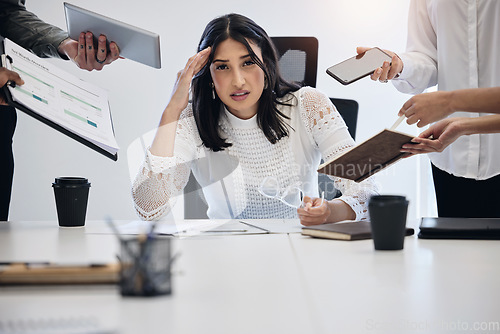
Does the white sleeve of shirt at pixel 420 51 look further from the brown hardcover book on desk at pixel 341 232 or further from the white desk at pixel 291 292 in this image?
the white desk at pixel 291 292

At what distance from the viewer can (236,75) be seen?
2053mm

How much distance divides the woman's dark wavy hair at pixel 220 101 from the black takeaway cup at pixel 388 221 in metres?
1.00

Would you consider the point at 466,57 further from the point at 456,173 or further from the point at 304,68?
the point at 304,68

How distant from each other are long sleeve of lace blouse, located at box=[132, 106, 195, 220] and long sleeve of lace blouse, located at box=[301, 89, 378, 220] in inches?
17.4

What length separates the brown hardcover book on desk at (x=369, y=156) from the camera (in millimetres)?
1368

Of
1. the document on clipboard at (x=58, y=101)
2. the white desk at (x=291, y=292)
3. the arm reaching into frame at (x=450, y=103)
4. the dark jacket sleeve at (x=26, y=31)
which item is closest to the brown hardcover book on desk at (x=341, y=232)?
the white desk at (x=291, y=292)

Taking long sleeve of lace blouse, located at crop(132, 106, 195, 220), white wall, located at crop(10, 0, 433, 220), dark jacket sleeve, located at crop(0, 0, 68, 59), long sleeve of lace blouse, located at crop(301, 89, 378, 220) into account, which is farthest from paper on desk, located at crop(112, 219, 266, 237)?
white wall, located at crop(10, 0, 433, 220)

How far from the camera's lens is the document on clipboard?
4.73ft

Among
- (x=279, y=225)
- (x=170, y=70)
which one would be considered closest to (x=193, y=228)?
(x=279, y=225)

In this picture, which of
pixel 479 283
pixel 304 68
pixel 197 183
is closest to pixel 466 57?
pixel 304 68

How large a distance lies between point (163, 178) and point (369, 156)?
30.5 inches

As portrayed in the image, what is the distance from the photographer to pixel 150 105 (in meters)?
4.03

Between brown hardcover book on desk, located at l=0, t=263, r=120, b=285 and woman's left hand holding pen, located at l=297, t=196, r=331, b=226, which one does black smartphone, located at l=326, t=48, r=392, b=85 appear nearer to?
woman's left hand holding pen, located at l=297, t=196, r=331, b=226

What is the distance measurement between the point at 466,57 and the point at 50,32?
1.42 meters
